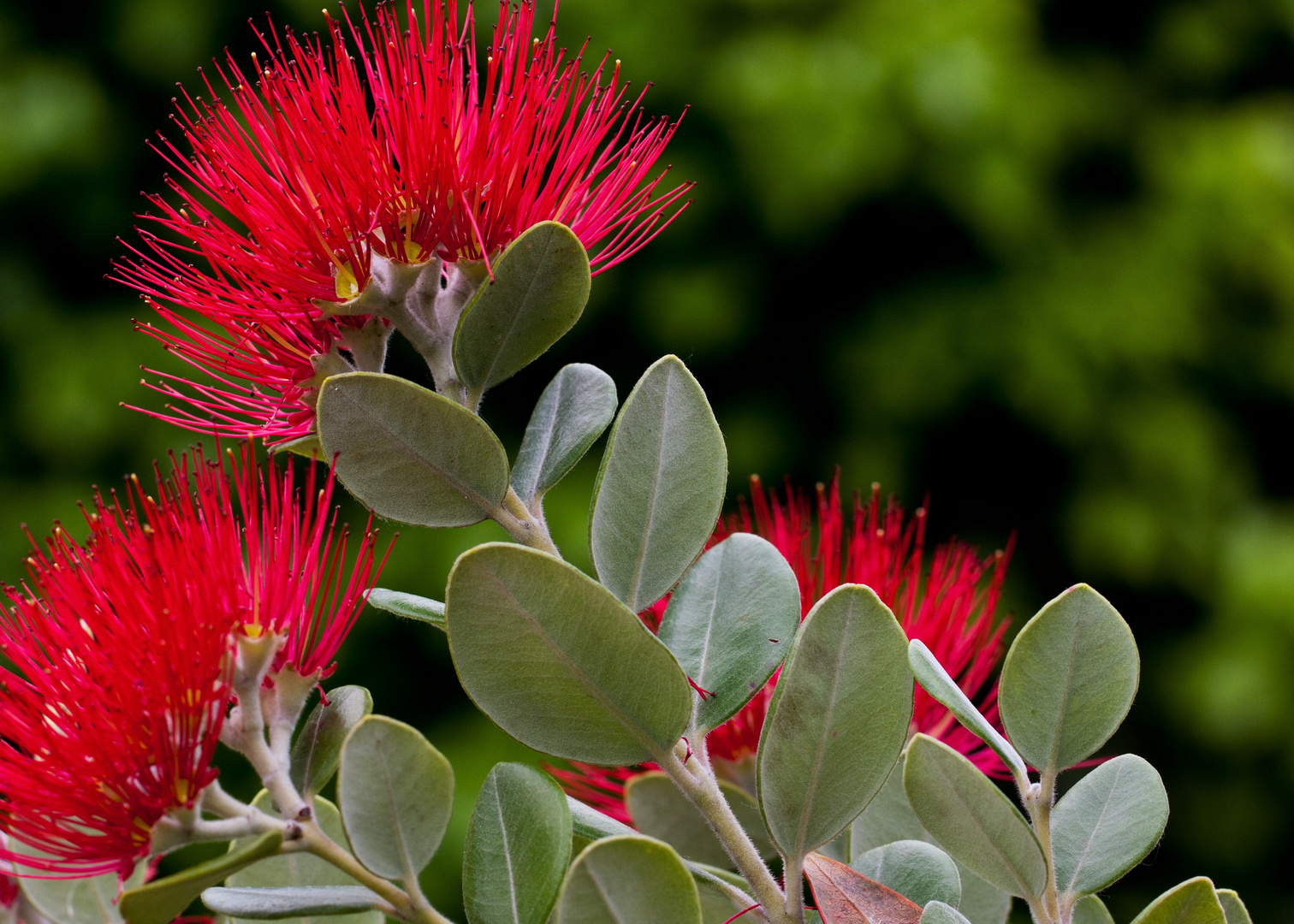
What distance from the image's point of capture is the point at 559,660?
1.24 feet

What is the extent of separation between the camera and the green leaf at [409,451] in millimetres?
407

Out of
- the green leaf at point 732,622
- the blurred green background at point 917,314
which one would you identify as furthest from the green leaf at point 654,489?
the blurred green background at point 917,314

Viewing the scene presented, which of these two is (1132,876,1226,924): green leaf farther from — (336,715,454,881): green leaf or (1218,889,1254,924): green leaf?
(336,715,454,881): green leaf

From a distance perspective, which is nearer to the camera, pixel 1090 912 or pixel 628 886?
pixel 628 886

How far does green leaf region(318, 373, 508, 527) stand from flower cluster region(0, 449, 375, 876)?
26 millimetres

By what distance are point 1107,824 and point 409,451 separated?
0.26m

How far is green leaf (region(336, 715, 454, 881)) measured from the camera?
38 cm

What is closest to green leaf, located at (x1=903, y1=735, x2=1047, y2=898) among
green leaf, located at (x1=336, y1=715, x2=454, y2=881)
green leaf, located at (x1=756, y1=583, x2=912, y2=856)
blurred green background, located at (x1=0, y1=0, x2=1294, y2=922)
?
green leaf, located at (x1=756, y1=583, x2=912, y2=856)

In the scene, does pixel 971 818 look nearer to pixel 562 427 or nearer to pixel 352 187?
pixel 562 427

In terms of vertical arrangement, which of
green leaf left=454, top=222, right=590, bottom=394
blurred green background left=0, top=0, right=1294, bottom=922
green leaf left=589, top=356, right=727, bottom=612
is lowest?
blurred green background left=0, top=0, right=1294, bottom=922

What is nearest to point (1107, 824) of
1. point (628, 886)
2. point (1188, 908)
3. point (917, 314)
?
point (1188, 908)

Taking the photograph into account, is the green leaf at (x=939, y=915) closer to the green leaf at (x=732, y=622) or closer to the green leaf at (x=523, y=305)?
the green leaf at (x=732, y=622)

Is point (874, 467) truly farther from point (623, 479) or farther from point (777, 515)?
point (623, 479)

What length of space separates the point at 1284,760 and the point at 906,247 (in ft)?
3.96
